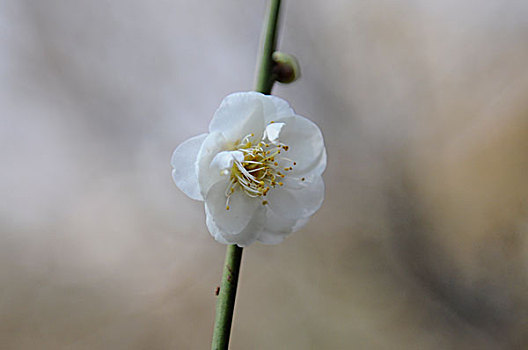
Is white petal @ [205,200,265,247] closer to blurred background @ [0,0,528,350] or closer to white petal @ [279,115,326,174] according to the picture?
white petal @ [279,115,326,174]

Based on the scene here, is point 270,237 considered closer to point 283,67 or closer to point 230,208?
point 230,208

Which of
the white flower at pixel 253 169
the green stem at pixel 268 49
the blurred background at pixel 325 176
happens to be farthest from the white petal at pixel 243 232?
the blurred background at pixel 325 176

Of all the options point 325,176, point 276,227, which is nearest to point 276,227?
point 276,227

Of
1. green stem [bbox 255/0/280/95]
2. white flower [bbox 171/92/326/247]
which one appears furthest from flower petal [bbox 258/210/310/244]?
green stem [bbox 255/0/280/95]

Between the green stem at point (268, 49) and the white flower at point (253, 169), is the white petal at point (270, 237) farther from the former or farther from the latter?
the green stem at point (268, 49)

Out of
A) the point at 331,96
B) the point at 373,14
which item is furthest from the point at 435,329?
the point at 373,14

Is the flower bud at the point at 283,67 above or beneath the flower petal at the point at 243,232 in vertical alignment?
above
